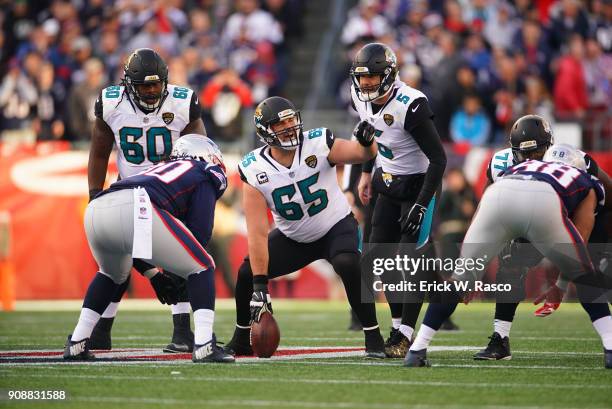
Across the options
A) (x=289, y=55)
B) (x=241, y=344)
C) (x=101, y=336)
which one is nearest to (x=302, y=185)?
(x=241, y=344)

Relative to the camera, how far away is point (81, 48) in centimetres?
1664

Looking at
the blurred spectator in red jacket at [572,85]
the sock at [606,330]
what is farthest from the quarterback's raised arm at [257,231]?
the blurred spectator in red jacket at [572,85]

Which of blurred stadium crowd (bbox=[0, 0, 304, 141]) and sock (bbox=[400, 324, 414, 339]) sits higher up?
blurred stadium crowd (bbox=[0, 0, 304, 141])

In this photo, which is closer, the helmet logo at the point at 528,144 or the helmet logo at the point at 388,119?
the helmet logo at the point at 528,144

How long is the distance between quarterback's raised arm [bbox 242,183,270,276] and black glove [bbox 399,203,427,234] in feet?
3.01

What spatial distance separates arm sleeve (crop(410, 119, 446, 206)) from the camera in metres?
7.56

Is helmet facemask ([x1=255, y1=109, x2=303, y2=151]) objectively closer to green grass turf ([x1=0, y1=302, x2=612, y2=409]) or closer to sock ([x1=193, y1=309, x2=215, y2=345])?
Result: sock ([x1=193, y1=309, x2=215, y2=345])

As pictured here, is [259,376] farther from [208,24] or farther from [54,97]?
[208,24]

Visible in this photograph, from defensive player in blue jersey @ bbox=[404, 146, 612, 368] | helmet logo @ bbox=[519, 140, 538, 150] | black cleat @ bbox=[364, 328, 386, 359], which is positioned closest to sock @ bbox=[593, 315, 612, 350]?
defensive player in blue jersey @ bbox=[404, 146, 612, 368]

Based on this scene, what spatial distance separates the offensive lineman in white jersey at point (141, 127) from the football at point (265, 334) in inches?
33.9

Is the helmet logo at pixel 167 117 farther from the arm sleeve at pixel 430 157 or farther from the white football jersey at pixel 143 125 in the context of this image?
the arm sleeve at pixel 430 157

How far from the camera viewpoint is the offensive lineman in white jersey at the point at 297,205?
7.21 m

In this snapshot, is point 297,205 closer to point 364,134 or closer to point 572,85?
point 364,134

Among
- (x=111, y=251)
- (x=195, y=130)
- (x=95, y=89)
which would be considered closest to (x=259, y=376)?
(x=111, y=251)
